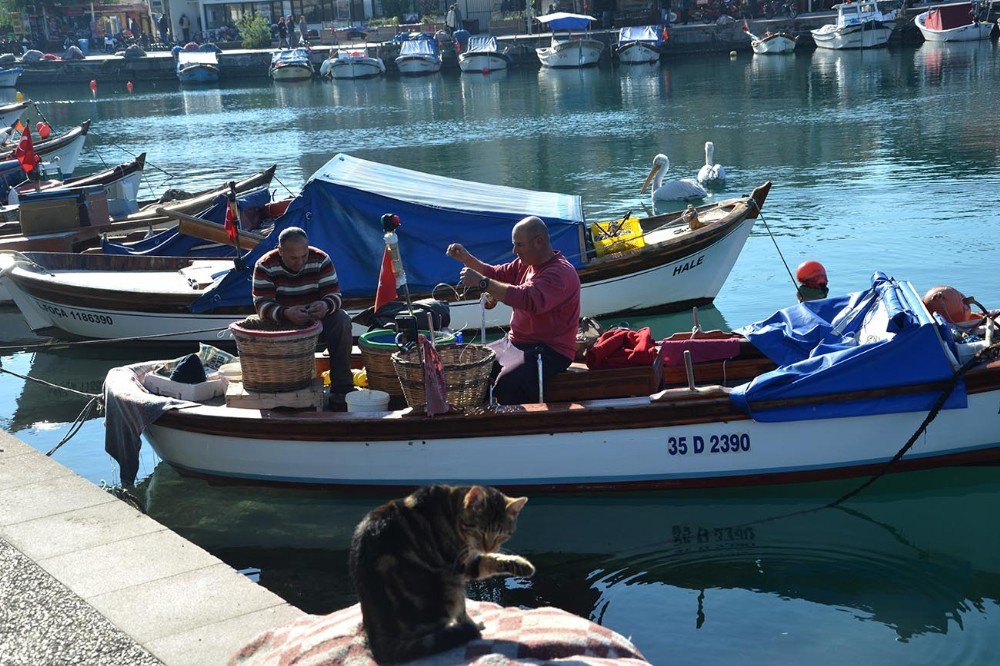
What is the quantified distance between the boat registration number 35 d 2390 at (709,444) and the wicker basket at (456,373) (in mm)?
1495

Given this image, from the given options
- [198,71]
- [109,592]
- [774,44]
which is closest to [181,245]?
[109,592]

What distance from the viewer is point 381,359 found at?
9.09 metres

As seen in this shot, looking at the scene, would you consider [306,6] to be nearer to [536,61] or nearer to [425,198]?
[536,61]

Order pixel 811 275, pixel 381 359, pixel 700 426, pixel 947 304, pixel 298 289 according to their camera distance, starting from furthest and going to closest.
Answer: pixel 811 275 < pixel 947 304 < pixel 381 359 < pixel 298 289 < pixel 700 426

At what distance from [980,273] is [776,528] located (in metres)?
9.39

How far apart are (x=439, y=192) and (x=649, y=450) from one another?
5477 mm

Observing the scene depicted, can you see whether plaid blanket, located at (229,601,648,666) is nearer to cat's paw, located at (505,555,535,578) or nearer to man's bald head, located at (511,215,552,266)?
cat's paw, located at (505,555,535,578)

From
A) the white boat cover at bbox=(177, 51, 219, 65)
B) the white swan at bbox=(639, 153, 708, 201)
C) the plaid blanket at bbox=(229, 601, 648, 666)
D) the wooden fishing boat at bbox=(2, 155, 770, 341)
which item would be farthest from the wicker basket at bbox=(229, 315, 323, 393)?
the white boat cover at bbox=(177, 51, 219, 65)

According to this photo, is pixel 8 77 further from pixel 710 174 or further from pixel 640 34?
pixel 710 174

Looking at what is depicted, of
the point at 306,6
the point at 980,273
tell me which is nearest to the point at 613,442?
the point at 980,273

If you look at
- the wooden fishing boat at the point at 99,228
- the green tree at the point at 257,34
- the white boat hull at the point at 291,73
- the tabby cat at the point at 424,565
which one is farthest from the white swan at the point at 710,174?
the green tree at the point at 257,34

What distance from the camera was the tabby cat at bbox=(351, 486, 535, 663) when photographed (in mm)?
4602

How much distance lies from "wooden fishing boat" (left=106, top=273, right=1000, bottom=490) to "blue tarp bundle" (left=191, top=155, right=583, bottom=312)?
412cm

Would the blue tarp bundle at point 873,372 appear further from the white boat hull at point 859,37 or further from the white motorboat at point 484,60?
the white motorboat at point 484,60
